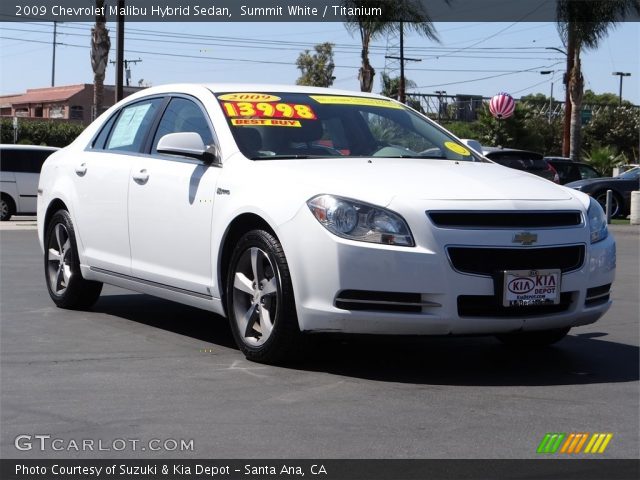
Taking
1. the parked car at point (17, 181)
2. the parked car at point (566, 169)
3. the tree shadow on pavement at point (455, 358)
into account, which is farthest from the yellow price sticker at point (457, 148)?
the parked car at point (566, 169)

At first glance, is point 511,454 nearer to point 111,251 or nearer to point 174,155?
point 174,155

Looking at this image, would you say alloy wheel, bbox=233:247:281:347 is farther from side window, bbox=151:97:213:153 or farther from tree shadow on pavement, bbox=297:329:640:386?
side window, bbox=151:97:213:153

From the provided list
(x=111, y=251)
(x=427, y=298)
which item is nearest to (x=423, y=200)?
(x=427, y=298)

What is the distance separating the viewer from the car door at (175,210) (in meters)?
6.76

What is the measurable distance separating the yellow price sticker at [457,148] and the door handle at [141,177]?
1.99 meters

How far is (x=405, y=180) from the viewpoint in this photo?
6125 mm

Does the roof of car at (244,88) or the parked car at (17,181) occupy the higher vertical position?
the roof of car at (244,88)

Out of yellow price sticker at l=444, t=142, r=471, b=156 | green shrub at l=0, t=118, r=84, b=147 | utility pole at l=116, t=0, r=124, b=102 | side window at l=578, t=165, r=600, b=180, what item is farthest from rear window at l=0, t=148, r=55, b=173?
green shrub at l=0, t=118, r=84, b=147

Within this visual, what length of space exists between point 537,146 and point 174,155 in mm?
53226

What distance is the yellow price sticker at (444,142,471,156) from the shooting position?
7430mm

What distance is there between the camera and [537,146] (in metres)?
58.7

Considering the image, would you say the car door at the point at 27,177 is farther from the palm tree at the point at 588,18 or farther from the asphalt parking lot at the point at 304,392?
the palm tree at the point at 588,18

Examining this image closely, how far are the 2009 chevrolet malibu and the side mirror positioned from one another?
1cm

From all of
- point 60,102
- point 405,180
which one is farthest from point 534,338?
point 60,102
